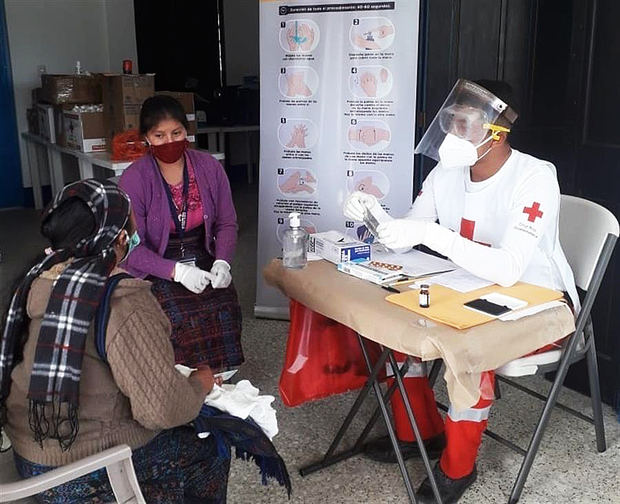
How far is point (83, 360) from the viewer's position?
126 cm

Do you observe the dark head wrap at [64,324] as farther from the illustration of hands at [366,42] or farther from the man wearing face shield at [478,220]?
the illustration of hands at [366,42]

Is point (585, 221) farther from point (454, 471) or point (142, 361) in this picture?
point (142, 361)

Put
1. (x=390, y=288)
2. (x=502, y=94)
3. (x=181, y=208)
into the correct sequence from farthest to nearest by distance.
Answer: (x=181, y=208)
(x=502, y=94)
(x=390, y=288)

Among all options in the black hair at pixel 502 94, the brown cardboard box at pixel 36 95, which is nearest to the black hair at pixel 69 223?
the black hair at pixel 502 94

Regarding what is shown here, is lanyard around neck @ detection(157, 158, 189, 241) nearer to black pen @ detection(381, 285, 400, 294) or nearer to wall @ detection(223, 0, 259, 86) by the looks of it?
black pen @ detection(381, 285, 400, 294)

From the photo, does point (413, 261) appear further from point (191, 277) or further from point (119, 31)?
point (119, 31)

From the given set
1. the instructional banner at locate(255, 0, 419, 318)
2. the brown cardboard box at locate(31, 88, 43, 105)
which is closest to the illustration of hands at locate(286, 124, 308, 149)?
the instructional banner at locate(255, 0, 419, 318)

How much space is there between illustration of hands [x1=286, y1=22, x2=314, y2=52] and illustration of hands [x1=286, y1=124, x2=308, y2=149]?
0.35 metres

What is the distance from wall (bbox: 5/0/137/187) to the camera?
5910 millimetres

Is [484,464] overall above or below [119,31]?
below

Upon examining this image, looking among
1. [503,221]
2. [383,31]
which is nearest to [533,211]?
[503,221]

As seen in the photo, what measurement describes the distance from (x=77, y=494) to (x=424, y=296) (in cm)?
85

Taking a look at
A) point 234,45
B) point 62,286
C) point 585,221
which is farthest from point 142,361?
point 234,45

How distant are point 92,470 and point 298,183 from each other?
214 cm
